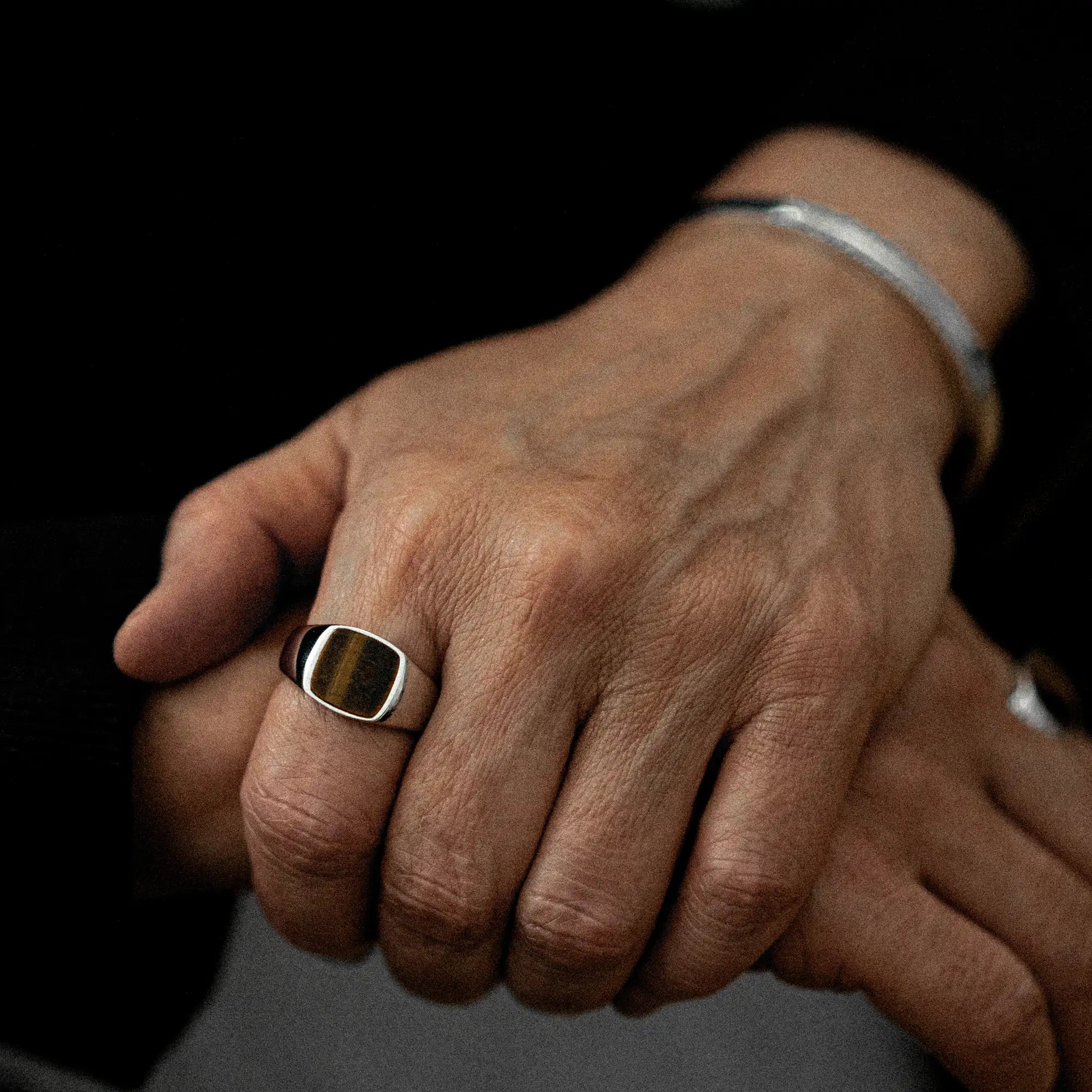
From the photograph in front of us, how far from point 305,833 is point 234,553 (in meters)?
0.23

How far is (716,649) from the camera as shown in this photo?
2.33ft

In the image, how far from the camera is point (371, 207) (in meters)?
1.06

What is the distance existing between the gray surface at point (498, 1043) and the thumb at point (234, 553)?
31 cm

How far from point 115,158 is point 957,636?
3.14 feet

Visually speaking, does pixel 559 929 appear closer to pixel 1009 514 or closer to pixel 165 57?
pixel 1009 514

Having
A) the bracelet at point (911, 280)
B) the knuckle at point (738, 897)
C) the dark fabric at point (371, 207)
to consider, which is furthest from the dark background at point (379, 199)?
the knuckle at point (738, 897)

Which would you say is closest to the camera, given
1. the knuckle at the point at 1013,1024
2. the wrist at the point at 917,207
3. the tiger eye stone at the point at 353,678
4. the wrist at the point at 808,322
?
the tiger eye stone at the point at 353,678

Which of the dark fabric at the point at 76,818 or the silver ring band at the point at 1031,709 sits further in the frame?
the silver ring band at the point at 1031,709

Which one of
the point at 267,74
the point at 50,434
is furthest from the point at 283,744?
the point at 267,74

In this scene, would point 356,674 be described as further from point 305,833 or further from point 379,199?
point 379,199

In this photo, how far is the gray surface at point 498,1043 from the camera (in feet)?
2.60

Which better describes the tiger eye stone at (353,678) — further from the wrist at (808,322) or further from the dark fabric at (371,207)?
the wrist at (808,322)

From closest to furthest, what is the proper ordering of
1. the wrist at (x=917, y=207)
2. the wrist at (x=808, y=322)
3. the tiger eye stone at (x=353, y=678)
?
the tiger eye stone at (x=353, y=678) < the wrist at (x=808, y=322) < the wrist at (x=917, y=207)

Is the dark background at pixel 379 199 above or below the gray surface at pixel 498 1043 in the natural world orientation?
above
